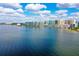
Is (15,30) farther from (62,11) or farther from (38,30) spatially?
(62,11)

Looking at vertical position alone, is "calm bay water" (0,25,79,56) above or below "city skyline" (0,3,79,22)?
below

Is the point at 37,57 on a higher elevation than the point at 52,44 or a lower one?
lower

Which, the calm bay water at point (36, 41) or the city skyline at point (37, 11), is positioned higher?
the city skyline at point (37, 11)

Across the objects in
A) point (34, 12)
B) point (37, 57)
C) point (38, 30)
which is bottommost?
point (37, 57)

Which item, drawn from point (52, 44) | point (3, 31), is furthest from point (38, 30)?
point (3, 31)

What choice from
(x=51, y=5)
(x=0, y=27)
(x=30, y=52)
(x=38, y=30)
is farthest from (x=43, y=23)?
(x=0, y=27)

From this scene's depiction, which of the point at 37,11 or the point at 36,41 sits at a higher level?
the point at 37,11

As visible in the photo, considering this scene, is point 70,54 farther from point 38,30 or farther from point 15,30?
point 15,30
